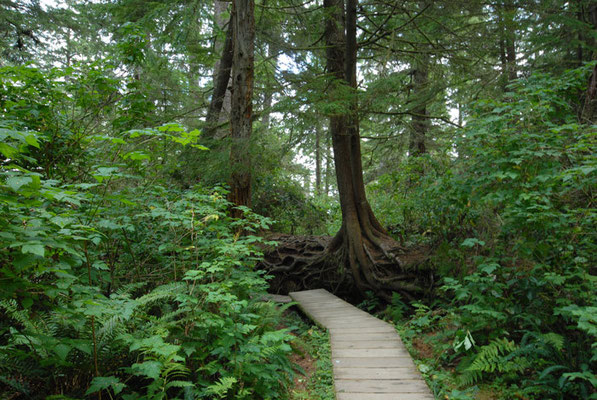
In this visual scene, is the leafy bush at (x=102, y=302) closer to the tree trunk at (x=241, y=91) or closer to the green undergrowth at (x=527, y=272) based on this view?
the tree trunk at (x=241, y=91)

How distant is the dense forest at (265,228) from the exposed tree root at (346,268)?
0.06 meters

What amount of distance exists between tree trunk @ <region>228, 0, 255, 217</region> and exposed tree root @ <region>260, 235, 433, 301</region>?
2185 millimetres

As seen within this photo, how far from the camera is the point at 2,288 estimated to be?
236 centimetres

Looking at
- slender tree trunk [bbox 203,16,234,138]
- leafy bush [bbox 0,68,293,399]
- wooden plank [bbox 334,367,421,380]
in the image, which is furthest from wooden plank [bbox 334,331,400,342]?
slender tree trunk [bbox 203,16,234,138]

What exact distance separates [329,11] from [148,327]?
25.5ft

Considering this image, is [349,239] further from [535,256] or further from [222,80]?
[222,80]

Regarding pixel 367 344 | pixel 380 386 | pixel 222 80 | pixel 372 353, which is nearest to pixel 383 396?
pixel 380 386

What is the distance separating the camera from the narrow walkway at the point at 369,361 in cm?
388

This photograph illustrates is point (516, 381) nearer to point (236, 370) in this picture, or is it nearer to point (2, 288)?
point (236, 370)

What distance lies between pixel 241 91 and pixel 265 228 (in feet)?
11.3

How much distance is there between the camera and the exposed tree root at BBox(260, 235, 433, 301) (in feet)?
25.3

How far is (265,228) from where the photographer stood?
503 cm

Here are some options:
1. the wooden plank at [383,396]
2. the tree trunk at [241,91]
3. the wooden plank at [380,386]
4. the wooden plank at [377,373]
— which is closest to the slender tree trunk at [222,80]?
the tree trunk at [241,91]

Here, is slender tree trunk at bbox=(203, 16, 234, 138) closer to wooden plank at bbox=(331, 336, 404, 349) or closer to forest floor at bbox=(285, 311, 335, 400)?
forest floor at bbox=(285, 311, 335, 400)
